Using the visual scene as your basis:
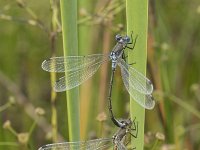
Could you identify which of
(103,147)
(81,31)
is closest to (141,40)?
(103,147)

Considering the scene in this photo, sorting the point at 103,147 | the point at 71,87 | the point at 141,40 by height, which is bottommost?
the point at 103,147

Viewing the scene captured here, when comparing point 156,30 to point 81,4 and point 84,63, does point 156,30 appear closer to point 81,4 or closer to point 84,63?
point 81,4

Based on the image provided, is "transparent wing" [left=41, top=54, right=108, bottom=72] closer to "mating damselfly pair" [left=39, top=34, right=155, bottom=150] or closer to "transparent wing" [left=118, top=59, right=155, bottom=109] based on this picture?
"mating damselfly pair" [left=39, top=34, right=155, bottom=150]

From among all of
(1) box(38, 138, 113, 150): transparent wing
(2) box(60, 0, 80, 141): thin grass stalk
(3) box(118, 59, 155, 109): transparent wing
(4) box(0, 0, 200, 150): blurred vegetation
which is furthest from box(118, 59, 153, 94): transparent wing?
(4) box(0, 0, 200, 150): blurred vegetation

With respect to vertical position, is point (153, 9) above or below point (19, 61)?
above

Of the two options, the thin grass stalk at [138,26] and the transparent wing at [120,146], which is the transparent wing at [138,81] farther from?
the transparent wing at [120,146]

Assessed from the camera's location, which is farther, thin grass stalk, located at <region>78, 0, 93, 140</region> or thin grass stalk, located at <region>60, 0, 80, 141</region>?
thin grass stalk, located at <region>78, 0, 93, 140</region>

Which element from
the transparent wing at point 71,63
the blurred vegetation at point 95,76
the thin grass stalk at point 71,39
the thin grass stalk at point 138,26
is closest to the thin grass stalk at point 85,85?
the blurred vegetation at point 95,76
